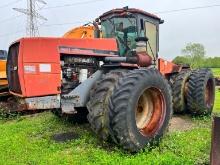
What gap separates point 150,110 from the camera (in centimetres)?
772

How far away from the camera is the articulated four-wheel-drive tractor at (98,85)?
265 inches

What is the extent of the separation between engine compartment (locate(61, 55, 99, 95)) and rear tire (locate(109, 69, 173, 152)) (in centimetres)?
121

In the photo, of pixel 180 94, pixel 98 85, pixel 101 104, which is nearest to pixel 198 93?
pixel 180 94

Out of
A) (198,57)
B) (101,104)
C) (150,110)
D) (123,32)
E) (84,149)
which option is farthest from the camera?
(198,57)

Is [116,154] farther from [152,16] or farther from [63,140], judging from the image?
[152,16]

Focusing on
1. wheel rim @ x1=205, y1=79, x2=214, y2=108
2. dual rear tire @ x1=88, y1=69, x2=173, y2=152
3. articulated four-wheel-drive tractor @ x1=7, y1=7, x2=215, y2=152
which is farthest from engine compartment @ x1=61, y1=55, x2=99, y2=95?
wheel rim @ x1=205, y1=79, x2=214, y2=108

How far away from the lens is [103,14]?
386 inches

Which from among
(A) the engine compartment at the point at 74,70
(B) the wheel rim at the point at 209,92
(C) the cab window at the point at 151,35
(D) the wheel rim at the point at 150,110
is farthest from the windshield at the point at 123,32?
(B) the wheel rim at the point at 209,92

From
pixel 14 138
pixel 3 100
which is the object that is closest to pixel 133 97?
pixel 14 138

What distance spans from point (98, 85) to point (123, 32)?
2622 mm

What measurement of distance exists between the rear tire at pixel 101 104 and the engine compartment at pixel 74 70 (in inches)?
26.5

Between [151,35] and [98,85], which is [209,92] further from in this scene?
[98,85]

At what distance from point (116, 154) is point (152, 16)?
14.8 ft

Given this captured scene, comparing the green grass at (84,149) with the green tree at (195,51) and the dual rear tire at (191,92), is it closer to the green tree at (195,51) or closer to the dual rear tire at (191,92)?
the dual rear tire at (191,92)
